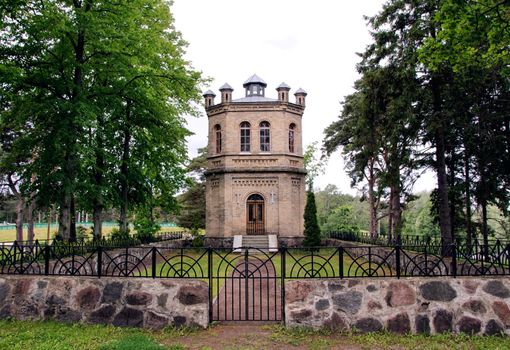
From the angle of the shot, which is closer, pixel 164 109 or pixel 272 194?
pixel 164 109

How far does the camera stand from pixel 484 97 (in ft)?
48.0

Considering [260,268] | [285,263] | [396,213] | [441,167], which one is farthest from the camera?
[396,213]

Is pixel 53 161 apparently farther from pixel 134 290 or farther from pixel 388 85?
pixel 388 85

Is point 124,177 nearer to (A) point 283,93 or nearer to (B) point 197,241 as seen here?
(B) point 197,241

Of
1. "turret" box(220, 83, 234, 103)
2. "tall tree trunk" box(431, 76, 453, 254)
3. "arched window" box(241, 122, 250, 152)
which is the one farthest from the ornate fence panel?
"turret" box(220, 83, 234, 103)

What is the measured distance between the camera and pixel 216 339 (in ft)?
19.9

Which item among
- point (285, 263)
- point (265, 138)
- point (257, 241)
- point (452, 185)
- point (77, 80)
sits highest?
point (265, 138)

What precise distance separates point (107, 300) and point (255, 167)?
63.8ft

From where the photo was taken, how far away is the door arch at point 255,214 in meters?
25.8

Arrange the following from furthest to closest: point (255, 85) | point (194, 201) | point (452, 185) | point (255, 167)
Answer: point (194, 201) → point (255, 85) → point (255, 167) → point (452, 185)

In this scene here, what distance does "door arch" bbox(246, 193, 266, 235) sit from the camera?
25.8 m

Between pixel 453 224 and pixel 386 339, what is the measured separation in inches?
527

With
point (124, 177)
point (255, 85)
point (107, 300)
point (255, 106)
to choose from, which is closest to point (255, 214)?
point (255, 106)

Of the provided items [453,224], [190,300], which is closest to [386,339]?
[190,300]
